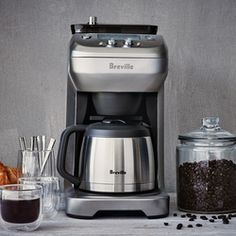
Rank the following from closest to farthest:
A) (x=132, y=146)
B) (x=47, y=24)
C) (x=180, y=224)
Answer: (x=180, y=224) < (x=132, y=146) < (x=47, y=24)

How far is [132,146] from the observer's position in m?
1.67

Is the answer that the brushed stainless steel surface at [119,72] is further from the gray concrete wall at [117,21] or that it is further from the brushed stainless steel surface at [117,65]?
the gray concrete wall at [117,21]

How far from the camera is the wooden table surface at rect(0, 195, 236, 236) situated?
1.51 meters

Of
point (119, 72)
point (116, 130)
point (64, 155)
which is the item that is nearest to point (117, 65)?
point (119, 72)

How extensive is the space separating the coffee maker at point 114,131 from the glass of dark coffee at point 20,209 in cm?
15

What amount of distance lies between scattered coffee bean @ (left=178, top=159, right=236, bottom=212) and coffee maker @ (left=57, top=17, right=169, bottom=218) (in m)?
0.09

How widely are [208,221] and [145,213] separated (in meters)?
0.16

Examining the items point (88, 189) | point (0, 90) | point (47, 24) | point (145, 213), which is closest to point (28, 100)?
point (0, 90)

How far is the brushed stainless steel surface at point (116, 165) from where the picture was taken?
1669 millimetres

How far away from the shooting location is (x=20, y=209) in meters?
1.51

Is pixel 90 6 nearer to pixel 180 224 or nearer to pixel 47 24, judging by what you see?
pixel 47 24

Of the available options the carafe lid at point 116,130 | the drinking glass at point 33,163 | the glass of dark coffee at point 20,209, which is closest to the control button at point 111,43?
the carafe lid at point 116,130

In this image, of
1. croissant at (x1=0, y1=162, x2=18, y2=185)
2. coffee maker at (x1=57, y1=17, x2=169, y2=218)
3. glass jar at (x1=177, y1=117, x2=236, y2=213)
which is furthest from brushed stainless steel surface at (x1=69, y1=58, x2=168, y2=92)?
croissant at (x1=0, y1=162, x2=18, y2=185)

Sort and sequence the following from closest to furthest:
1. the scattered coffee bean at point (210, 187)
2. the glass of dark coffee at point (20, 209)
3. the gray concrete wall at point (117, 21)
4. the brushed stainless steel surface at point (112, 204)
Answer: the glass of dark coffee at point (20, 209)
the brushed stainless steel surface at point (112, 204)
the scattered coffee bean at point (210, 187)
the gray concrete wall at point (117, 21)
